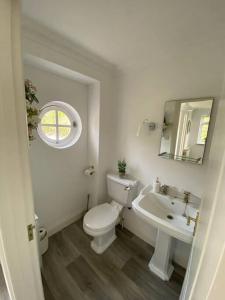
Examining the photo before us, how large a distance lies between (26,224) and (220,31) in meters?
1.80

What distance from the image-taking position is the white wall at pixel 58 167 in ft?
4.89

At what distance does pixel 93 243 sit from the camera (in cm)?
168

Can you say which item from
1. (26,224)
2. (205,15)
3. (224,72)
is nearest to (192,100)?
(224,72)

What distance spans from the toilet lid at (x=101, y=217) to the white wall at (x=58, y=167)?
1.57 ft

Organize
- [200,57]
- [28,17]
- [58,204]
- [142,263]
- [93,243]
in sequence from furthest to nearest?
[58,204]
[93,243]
[142,263]
[200,57]
[28,17]

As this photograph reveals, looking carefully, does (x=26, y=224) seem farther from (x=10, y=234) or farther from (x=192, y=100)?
(x=192, y=100)

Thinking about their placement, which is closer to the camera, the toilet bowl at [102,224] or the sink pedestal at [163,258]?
the sink pedestal at [163,258]

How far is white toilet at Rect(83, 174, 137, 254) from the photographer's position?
150 cm

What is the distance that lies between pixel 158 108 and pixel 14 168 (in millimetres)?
1409

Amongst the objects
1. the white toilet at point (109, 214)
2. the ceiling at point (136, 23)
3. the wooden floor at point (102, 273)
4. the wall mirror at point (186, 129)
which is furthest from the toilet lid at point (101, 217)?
the ceiling at point (136, 23)

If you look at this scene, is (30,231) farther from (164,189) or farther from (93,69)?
(93,69)

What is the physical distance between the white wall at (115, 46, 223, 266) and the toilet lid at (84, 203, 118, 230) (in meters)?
0.33

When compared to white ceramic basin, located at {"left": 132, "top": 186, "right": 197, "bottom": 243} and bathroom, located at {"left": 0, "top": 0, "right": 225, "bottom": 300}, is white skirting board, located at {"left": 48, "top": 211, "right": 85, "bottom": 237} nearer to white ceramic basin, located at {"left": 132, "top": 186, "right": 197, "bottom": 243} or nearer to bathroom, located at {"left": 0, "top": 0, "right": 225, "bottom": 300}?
bathroom, located at {"left": 0, "top": 0, "right": 225, "bottom": 300}

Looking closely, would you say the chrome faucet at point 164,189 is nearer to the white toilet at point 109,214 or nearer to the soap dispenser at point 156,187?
the soap dispenser at point 156,187
